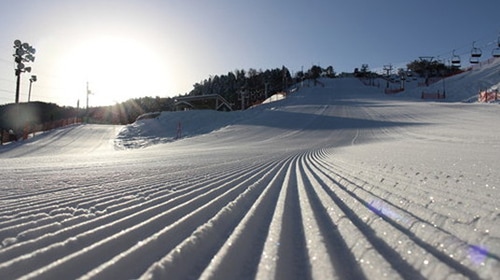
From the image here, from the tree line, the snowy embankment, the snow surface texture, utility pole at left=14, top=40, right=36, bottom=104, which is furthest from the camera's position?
the tree line

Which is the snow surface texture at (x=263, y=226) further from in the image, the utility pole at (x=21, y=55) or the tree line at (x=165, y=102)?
the tree line at (x=165, y=102)

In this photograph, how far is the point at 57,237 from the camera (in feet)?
10.1

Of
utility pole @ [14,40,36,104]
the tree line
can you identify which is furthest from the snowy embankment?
utility pole @ [14,40,36,104]

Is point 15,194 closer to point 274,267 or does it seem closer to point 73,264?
point 73,264

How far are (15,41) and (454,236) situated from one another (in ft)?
169

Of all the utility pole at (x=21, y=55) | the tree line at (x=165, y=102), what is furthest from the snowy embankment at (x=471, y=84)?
the utility pole at (x=21, y=55)

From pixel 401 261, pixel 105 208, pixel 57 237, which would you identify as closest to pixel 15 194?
pixel 105 208

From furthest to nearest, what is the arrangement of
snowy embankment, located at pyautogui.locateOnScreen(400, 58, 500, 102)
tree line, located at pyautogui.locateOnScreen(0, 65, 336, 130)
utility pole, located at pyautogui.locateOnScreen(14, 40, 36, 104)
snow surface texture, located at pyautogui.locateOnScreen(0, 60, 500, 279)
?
tree line, located at pyautogui.locateOnScreen(0, 65, 336, 130)
snowy embankment, located at pyautogui.locateOnScreen(400, 58, 500, 102)
utility pole, located at pyautogui.locateOnScreen(14, 40, 36, 104)
snow surface texture, located at pyautogui.locateOnScreen(0, 60, 500, 279)

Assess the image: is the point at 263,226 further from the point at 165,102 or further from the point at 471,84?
the point at 165,102

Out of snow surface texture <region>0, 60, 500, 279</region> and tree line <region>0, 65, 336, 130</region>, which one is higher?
tree line <region>0, 65, 336, 130</region>

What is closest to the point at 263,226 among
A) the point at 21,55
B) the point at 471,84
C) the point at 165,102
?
the point at 21,55

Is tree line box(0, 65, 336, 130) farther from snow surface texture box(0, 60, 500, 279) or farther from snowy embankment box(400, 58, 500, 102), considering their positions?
snow surface texture box(0, 60, 500, 279)

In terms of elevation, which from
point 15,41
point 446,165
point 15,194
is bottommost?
point 15,194

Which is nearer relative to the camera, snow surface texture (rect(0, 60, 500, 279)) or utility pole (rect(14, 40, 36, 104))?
snow surface texture (rect(0, 60, 500, 279))
